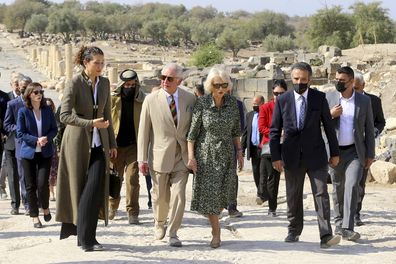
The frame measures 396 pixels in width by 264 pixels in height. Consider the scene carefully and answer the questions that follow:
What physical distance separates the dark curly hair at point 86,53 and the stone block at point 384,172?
6.96 meters

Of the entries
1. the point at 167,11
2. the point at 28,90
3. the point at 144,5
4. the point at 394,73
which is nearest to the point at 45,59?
the point at 394,73

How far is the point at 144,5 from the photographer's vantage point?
17638cm

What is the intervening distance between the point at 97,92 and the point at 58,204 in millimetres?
1080

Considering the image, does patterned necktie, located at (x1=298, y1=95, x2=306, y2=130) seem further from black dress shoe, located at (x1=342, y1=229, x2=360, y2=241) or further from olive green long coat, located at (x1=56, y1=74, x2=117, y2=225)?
olive green long coat, located at (x1=56, y1=74, x2=117, y2=225)

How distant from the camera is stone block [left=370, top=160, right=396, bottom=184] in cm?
1277

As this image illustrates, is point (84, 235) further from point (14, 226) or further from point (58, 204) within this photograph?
point (14, 226)

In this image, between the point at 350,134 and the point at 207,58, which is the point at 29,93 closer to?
the point at 350,134

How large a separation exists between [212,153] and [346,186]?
1.49 metres

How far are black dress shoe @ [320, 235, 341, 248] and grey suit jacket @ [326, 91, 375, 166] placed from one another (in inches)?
37.8

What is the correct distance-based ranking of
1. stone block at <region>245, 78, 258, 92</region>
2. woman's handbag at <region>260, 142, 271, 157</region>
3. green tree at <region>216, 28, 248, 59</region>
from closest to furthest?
1. woman's handbag at <region>260, 142, 271, 157</region>
2. stone block at <region>245, 78, 258, 92</region>
3. green tree at <region>216, 28, 248, 59</region>

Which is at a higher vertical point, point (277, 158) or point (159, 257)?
point (277, 158)

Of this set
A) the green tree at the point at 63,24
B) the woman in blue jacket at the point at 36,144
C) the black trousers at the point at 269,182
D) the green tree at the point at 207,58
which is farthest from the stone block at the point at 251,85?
the green tree at the point at 63,24

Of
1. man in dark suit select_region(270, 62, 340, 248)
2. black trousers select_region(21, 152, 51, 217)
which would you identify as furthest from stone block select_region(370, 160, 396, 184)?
black trousers select_region(21, 152, 51, 217)

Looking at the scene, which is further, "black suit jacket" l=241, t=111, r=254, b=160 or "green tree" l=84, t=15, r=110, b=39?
"green tree" l=84, t=15, r=110, b=39
